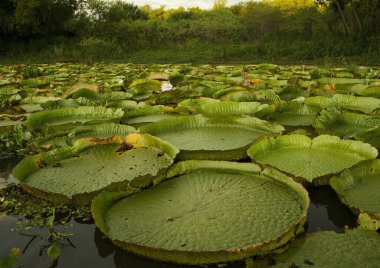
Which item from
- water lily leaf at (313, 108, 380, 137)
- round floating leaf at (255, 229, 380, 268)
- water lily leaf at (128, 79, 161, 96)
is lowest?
water lily leaf at (128, 79, 161, 96)

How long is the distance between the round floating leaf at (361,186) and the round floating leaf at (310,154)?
13 centimetres

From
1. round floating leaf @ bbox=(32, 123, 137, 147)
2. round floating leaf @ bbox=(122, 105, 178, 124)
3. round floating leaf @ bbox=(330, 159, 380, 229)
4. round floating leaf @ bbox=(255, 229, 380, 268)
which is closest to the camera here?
round floating leaf @ bbox=(255, 229, 380, 268)

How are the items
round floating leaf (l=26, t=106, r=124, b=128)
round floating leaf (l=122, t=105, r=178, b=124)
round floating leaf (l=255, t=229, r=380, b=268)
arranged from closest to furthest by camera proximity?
round floating leaf (l=255, t=229, r=380, b=268) < round floating leaf (l=26, t=106, r=124, b=128) < round floating leaf (l=122, t=105, r=178, b=124)

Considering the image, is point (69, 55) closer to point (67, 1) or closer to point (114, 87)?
point (67, 1)

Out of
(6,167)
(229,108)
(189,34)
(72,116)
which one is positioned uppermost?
(189,34)

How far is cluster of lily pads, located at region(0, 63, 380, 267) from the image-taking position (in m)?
1.25

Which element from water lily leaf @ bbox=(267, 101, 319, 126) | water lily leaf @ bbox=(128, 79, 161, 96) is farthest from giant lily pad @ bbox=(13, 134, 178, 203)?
water lily leaf @ bbox=(128, 79, 161, 96)

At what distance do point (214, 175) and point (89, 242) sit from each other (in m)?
0.65

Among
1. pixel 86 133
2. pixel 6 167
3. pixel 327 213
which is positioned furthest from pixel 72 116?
pixel 327 213

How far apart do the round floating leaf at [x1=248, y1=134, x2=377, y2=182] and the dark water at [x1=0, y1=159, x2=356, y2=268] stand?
0.15m

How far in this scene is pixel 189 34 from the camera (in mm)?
21219

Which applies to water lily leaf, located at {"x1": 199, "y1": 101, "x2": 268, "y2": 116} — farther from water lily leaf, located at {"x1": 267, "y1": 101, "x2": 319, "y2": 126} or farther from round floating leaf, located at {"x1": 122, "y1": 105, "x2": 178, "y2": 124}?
round floating leaf, located at {"x1": 122, "y1": 105, "x2": 178, "y2": 124}

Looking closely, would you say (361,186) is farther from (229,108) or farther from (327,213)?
(229,108)

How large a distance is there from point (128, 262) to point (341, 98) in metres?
2.60
